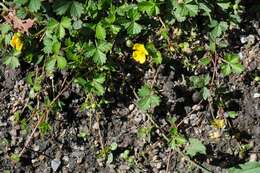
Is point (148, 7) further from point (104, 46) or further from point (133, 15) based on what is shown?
point (104, 46)

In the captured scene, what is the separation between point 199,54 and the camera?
130 inches

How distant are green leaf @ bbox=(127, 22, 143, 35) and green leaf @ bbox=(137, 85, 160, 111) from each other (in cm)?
31

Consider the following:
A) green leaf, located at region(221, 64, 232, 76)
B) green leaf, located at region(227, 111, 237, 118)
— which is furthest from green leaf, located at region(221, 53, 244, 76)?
green leaf, located at region(227, 111, 237, 118)

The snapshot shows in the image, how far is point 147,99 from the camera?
3068 millimetres

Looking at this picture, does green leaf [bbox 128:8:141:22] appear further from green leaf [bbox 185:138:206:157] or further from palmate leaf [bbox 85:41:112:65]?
green leaf [bbox 185:138:206:157]

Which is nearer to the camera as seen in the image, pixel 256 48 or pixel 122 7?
pixel 122 7

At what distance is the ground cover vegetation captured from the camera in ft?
10.2

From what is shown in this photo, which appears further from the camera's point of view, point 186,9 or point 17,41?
point 17,41

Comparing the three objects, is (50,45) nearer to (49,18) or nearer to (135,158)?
(49,18)

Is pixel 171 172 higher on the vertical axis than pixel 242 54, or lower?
lower

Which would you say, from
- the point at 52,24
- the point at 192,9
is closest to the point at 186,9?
the point at 192,9

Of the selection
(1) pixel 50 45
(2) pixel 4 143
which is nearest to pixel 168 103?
(1) pixel 50 45

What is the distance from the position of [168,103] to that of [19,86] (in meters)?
0.88

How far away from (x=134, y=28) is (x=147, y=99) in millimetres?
386
